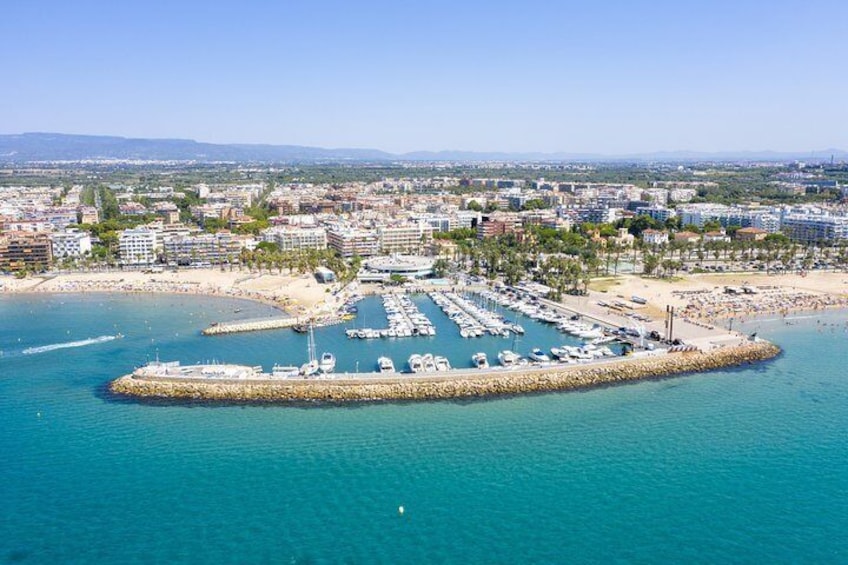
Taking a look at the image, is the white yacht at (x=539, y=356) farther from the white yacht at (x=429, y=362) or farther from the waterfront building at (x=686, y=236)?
the waterfront building at (x=686, y=236)

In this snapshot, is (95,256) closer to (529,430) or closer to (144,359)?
(144,359)

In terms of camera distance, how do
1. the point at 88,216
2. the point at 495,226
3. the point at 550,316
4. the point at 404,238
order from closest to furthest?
1. the point at 550,316
2. the point at 404,238
3. the point at 495,226
4. the point at 88,216

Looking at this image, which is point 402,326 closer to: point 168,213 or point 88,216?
point 88,216

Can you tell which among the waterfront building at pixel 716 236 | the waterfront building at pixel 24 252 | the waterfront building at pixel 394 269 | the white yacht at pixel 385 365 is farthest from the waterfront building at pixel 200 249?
the waterfront building at pixel 716 236

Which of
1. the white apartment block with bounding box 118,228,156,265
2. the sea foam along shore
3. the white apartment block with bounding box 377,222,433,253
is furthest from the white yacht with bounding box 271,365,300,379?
the white apartment block with bounding box 118,228,156,265

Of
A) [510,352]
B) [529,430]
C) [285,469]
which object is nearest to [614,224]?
[510,352]

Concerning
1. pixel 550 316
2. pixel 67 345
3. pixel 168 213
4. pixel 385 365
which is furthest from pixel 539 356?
pixel 168 213
